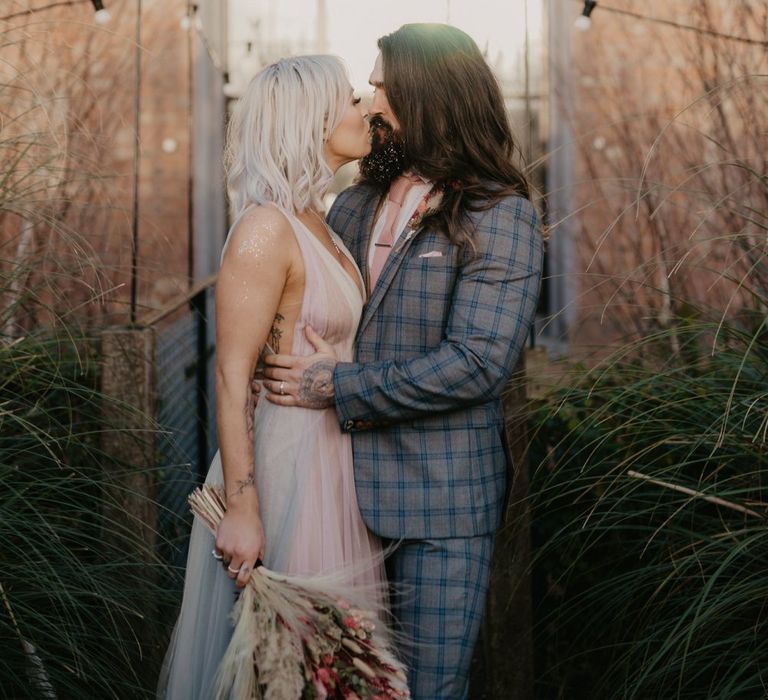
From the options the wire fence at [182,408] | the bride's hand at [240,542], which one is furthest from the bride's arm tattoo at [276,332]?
the wire fence at [182,408]

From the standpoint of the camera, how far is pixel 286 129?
7.24 ft

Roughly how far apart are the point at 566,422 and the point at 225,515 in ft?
5.19

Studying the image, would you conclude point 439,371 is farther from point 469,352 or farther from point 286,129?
point 286,129

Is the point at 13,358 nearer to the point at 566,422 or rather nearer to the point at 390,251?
the point at 390,251

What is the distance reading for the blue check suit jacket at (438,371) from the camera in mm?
2209

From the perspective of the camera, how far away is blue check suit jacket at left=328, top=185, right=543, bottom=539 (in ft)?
7.25

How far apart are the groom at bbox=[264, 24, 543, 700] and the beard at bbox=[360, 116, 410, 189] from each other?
3.1 inches

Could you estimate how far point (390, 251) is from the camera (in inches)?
94.8

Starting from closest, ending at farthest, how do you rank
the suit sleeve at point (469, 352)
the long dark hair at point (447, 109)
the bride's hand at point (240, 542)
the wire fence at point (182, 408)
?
the bride's hand at point (240, 542) < the suit sleeve at point (469, 352) < the long dark hair at point (447, 109) < the wire fence at point (182, 408)

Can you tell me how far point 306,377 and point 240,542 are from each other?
1.21ft

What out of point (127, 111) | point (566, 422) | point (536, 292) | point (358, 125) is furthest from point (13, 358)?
point (127, 111)

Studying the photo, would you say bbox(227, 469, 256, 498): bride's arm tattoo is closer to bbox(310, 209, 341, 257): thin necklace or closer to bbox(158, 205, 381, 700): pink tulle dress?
bbox(158, 205, 381, 700): pink tulle dress

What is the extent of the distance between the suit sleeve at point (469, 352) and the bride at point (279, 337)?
0.12 metres

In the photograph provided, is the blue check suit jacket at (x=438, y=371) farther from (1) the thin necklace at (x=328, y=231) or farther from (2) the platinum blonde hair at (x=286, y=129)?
(2) the platinum blonde hair at (x=286, y=129)
